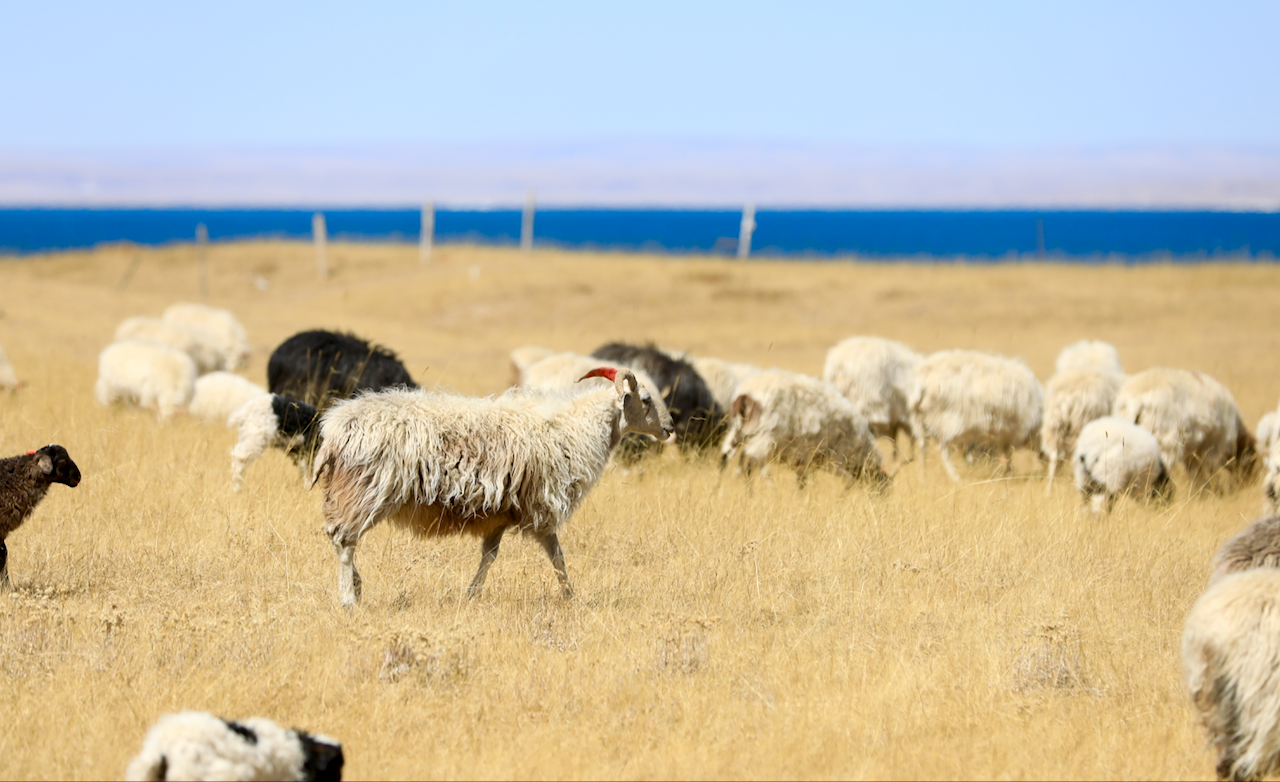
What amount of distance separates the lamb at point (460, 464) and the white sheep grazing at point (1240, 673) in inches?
126

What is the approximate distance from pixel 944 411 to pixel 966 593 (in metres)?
5.84

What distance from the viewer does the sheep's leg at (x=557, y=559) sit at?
242 inches

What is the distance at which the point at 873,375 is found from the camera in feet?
42.0

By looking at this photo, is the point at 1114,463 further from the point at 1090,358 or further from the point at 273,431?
Answer: the point at 273,431

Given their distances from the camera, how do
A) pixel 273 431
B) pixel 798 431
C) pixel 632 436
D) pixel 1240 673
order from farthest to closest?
pixel 632 436 < pixel 798 431 < pixel 273 431 < pixel 1240 673

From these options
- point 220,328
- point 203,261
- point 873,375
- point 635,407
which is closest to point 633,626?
point 635,407

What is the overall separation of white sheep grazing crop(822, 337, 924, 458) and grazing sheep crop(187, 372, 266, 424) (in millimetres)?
6357

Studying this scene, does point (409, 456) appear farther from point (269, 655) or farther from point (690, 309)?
point (690, 309)

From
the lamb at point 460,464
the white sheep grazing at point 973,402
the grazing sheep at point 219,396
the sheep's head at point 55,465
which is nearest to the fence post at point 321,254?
the grazing sheep at point 219,396

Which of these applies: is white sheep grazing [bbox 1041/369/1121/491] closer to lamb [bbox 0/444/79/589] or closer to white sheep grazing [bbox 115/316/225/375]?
lamb [bbox 0/444/79/589]

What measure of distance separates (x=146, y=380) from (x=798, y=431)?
23.3ft

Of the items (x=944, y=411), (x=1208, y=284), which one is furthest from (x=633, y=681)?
(x=1208, y=284)

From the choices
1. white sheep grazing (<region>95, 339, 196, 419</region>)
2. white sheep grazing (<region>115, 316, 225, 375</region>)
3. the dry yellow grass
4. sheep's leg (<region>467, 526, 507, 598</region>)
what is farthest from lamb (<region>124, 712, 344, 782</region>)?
white sheep grazing (<region>115, 316, 225, 375</region>)

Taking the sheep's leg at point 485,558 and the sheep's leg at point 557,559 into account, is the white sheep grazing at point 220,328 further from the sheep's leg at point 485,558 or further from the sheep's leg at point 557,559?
the sheep's leg at point 557,559
